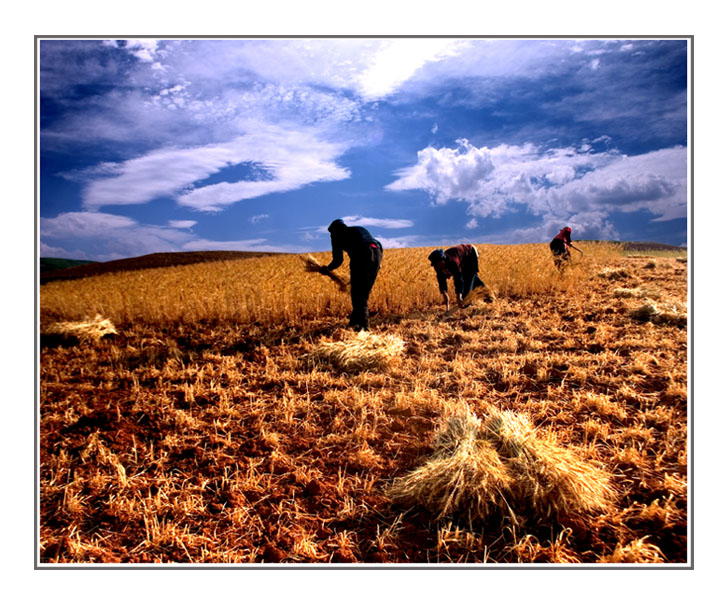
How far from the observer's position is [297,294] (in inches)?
273

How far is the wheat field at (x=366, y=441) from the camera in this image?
189cm

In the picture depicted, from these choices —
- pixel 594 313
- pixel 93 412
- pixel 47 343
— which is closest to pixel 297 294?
pixel 47 343

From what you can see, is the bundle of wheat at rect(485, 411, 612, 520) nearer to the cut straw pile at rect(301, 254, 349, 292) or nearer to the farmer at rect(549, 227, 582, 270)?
the cut straw pile at rect(301, 254, 349, 292)

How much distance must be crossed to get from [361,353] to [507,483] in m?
2.38

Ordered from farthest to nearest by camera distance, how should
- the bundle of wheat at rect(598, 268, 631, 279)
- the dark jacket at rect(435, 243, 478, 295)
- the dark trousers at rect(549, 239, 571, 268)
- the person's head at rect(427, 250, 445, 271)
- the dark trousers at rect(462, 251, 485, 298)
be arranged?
the bundle of wheat at rect(598, 268, 631, 279) < the dark trousers at rect(549, 239, 571, 268) < the dark trousers at rect(462, 251, 485, 298) < the dark jacket at rect(435, 243, 478, 295) < the person's head at rect(427, 250, 445, 271)

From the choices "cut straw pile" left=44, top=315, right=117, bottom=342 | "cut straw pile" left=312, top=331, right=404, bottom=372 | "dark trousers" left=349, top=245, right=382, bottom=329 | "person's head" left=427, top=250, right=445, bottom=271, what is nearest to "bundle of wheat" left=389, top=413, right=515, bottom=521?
"cut straw pile" left=312, top=331, right=404, bottom=372

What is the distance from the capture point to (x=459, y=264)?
20.1 feet

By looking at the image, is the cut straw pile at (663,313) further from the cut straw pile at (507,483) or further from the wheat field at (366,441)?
the cut straw pile at (507,483)

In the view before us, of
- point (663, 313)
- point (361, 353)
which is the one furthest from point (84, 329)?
point (663, 313)

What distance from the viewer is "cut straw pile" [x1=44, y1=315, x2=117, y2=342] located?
507cm

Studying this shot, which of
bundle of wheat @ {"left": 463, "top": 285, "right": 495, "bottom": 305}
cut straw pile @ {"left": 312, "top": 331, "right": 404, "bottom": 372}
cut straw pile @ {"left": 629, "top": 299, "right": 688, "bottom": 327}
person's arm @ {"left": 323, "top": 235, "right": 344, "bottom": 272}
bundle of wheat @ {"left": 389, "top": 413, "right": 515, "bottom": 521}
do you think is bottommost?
bundle of wheat @ {"left": 389, "top": 413, "right": 515, "bottom": 521}

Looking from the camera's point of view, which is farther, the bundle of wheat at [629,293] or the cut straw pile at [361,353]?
the bundle of wheat at [629,293]

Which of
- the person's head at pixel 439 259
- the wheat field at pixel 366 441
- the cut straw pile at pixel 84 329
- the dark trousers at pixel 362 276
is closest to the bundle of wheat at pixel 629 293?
the wheat field at pixel 366 441

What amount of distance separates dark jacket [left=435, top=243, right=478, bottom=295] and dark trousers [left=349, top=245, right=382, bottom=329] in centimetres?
118
